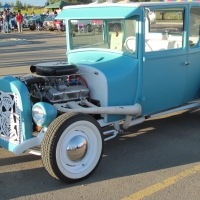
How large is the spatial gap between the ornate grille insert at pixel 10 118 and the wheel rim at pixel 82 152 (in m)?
0.55

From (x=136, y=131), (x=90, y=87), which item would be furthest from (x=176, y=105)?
(x=90, y=87)

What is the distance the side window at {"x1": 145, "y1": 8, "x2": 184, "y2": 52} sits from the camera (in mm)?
4246

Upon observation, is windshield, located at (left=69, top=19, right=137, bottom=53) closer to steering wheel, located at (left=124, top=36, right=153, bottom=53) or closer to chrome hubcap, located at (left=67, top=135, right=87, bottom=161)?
steering wheel, located at (left=124, top=36, right=153, bottom=53)

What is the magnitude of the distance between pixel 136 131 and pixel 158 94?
85 cm

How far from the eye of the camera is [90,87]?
155 inches

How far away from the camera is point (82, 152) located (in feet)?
11.1

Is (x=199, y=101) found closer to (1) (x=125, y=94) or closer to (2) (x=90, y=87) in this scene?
(1) (x=125, y=94)

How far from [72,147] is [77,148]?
0.23 ft

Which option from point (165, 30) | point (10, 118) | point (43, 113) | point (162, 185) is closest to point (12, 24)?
point (165, 30)

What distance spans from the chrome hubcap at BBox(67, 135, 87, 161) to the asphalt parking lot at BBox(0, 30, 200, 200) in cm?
29

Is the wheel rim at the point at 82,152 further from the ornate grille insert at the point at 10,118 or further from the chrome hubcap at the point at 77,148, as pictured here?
the ornate grille insert at the point at 10,118

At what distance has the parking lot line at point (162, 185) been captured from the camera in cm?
316

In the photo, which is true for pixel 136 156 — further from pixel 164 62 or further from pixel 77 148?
pixel 164 62

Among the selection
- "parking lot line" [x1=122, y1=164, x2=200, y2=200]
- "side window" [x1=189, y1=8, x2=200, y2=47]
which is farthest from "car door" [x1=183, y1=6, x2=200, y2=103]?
"parking lot line" [x1=122, y1=164, x2=200, y2=200]
